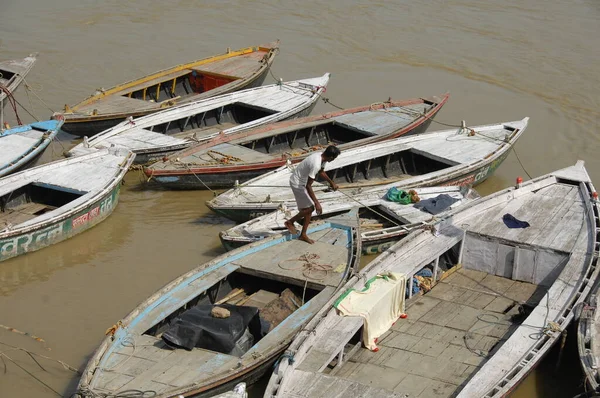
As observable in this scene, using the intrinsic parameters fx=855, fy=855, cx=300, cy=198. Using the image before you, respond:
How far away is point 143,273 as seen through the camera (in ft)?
40.8

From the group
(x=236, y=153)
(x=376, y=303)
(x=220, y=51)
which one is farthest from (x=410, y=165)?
(x=220, y=51)

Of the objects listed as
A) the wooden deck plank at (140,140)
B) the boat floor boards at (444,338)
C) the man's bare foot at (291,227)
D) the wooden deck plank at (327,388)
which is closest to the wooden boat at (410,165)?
the man's bare foot at (291,227)

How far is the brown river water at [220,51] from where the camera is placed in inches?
444

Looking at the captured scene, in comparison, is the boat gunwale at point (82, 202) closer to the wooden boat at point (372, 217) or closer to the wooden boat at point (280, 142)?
the wooden boat at point (280, 142)

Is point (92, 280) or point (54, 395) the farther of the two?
point (92, 280)

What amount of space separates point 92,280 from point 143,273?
0.73 metres

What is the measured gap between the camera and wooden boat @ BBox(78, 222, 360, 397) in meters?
8.28

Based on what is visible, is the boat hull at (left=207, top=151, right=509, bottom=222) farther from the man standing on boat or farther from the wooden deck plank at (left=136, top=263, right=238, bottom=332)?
the wooden deck plank at (left=136, top=263, right=238, bottom=332)

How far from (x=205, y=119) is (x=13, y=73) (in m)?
4.10

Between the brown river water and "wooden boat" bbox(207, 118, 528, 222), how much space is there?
928mm

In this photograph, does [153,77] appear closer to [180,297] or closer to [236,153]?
[236,153]

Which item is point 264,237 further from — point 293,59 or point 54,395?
point 293,59

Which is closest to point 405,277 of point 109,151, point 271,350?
point 271,350

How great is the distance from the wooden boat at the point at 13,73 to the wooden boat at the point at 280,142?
465cm
